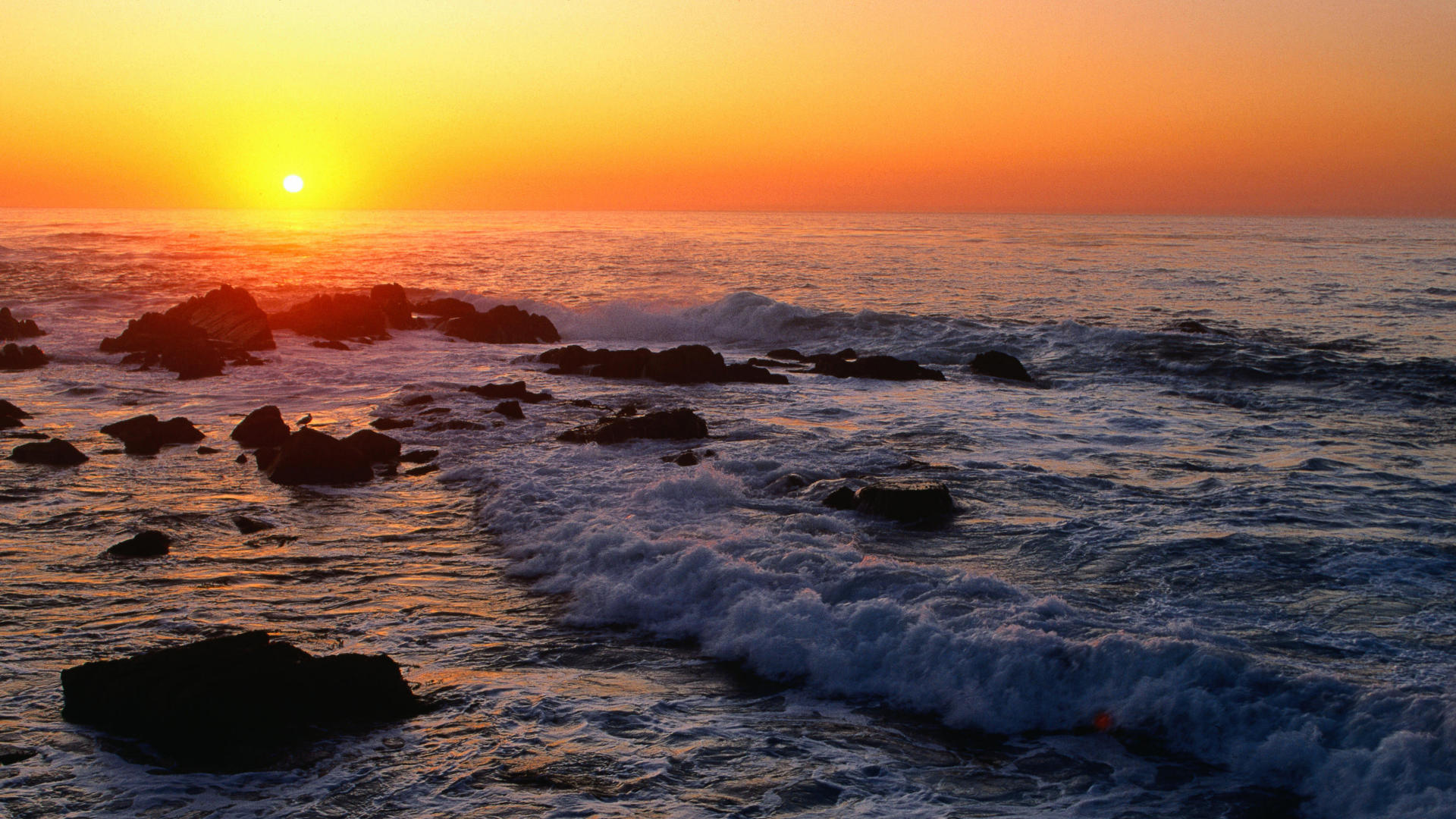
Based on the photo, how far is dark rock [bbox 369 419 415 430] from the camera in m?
15.8

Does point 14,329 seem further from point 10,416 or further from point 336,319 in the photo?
point 10,416

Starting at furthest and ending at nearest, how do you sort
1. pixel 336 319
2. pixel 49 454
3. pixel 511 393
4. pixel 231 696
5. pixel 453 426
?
pixel 336 319 < pixel 511 393 < pixel 453 426 < pixel 49 454 < pixel 231 696

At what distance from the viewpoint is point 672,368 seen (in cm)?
2175

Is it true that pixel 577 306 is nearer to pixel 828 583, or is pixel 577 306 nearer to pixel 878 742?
pixel 828 583

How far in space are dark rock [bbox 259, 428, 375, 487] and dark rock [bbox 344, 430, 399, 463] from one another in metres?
0.67

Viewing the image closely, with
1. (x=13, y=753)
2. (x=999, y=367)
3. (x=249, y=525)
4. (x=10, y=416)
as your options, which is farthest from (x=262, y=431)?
(x=999, y=367)

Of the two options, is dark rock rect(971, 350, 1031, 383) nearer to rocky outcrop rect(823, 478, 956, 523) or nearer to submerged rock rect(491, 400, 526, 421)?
submerged rock rect(491, 400, 526, 421)

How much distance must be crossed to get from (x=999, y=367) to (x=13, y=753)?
64.9ft

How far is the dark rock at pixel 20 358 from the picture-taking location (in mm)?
22016

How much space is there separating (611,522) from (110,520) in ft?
17.2

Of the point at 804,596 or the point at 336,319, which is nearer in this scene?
the point at 804,596

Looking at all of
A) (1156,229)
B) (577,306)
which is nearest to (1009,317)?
(577,306)

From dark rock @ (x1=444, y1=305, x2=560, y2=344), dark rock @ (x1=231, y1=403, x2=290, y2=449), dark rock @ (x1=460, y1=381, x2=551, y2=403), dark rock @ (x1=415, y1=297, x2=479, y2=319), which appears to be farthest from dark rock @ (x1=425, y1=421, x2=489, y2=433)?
dark rock @ (x1=415, y1=297, x2=479, y2=319)

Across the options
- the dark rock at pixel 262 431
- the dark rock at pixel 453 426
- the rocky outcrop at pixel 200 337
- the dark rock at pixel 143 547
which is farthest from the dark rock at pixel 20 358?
the dark rock at pixel 143 547
